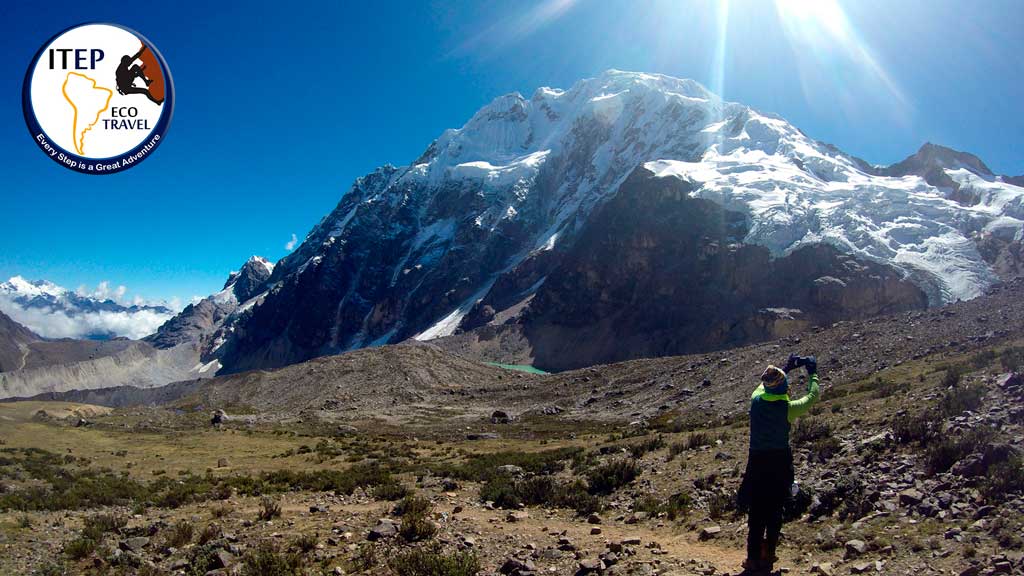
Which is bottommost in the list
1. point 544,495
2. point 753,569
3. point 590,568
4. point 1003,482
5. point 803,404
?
point 590,568

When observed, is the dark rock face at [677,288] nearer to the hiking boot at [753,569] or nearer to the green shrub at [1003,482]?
the green shrub at [1003,482]

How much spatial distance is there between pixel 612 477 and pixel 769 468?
22.2ft

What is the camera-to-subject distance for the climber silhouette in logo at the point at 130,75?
634 inches

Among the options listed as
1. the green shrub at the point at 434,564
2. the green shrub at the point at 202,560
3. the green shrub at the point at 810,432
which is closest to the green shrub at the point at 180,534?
the green shrub at the point at 202,560

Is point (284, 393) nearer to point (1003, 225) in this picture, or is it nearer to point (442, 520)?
point (442, 520)

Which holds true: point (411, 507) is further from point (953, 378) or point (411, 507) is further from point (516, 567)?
point (953, 378)

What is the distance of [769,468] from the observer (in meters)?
8.05

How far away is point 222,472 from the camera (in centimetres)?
2167

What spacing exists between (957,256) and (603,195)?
114468 millimetres

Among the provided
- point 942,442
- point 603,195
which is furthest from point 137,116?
point 603,195

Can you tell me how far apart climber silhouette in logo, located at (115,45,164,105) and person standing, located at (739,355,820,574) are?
61.4 ft

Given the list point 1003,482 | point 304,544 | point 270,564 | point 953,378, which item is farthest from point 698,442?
point 270,564

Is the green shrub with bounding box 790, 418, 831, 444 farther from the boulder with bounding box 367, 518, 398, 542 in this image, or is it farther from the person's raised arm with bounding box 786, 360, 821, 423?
the boulder with bounding box 367, 518, 398, 542

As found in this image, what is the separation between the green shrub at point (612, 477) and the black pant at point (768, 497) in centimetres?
626
